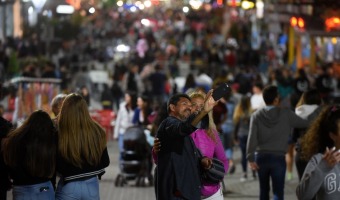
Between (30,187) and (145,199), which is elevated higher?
(30,187)

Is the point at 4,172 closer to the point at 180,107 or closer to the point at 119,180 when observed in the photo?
the point at 180,107

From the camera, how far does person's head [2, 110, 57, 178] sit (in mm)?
8805

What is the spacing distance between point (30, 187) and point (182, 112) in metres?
1.53

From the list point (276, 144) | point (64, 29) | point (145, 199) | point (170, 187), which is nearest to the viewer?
point (170, 187)

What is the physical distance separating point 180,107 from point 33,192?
153 cm

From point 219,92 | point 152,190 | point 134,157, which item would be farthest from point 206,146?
point 134,157

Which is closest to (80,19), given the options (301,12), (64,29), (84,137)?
(64,29)

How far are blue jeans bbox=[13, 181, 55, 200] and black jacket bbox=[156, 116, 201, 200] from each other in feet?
3.32

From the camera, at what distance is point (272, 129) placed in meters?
12.1

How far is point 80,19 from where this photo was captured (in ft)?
152

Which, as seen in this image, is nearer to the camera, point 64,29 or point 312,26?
point 312,26

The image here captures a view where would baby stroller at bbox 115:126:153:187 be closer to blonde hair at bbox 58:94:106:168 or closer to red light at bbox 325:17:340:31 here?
blonde hair at bbox 58:94:106:168

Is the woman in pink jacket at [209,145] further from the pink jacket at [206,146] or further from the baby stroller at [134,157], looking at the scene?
the baby stroller at [134,157]

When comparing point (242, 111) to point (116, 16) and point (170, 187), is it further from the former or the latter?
point (116, 16)
